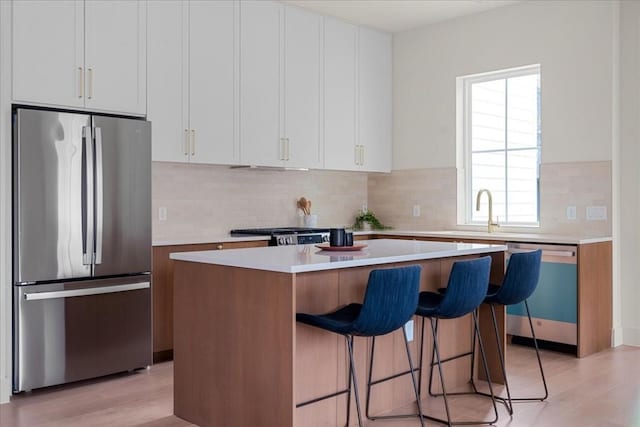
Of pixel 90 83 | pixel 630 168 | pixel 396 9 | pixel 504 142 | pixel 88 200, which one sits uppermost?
pixel 396 9

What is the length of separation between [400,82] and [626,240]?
2660mm

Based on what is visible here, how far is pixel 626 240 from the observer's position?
511cm

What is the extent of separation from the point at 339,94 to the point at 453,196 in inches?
57.6

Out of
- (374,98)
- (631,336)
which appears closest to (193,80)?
(374,98)

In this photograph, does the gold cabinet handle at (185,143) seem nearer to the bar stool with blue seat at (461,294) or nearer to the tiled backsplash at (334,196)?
the tiled backsplash at (334,196)

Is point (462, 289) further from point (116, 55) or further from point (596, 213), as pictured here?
point (116, 55)

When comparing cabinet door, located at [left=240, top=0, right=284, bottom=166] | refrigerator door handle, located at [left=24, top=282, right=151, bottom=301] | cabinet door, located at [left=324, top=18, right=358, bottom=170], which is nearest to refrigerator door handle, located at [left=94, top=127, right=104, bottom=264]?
refrigerator door handle, located at [left=24, top=282, right=151, bottom=301]

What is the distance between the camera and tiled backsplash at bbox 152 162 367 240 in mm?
5172

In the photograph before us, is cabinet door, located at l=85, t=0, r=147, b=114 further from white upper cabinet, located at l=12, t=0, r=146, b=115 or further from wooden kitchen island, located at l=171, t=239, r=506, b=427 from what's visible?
wooden kitchen island, located at l=171, t=239, r=506, b=427

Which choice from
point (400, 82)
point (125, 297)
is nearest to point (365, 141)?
point (400, 82)

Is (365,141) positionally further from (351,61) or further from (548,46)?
(548,46)

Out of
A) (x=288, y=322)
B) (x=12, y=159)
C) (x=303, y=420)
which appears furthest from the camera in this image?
(x=12, y=159)

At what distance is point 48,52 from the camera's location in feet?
13.1

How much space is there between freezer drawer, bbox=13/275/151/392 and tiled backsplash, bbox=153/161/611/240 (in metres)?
0.93
